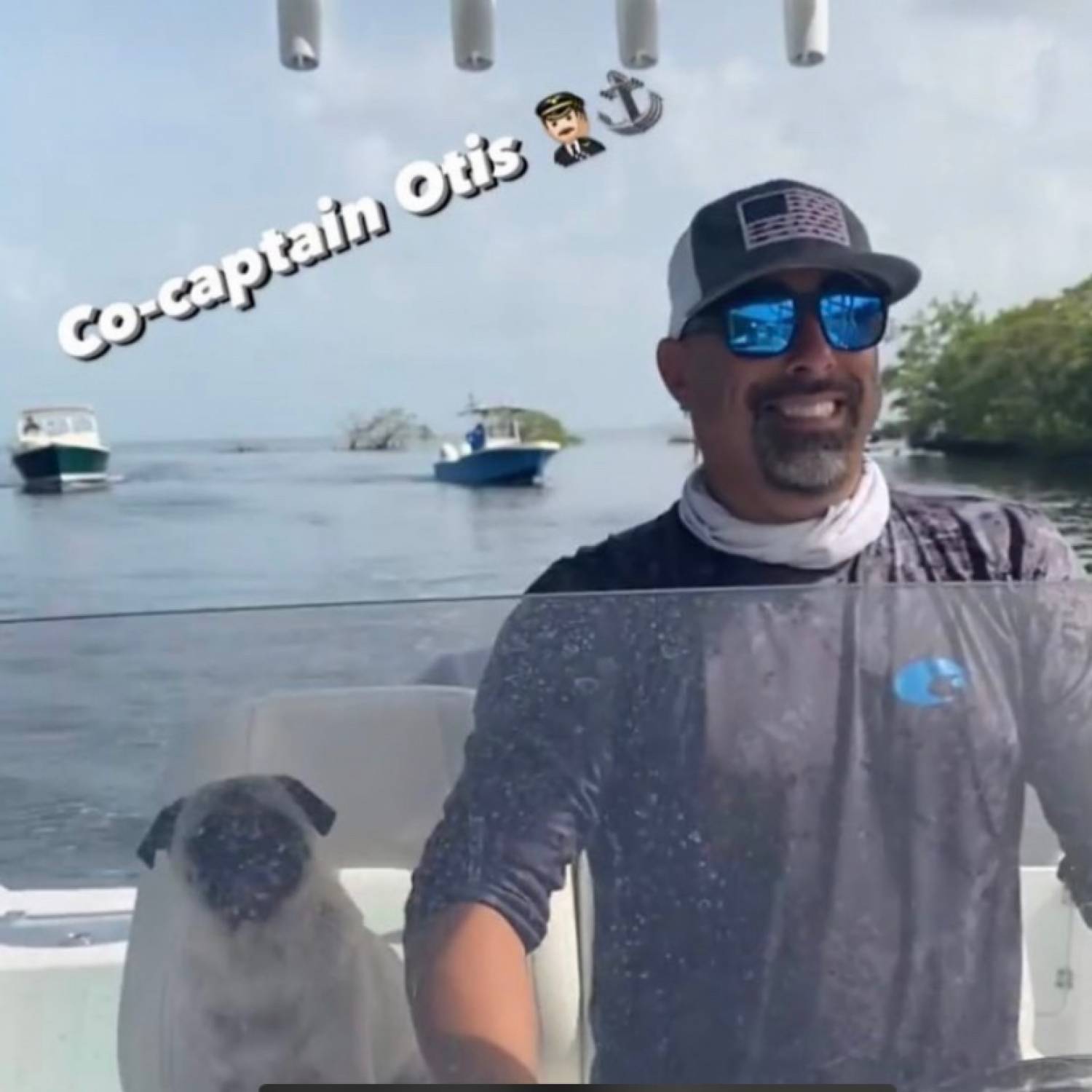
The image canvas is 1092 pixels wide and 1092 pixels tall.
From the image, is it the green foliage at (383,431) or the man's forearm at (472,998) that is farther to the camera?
the green foliage at (383,431)

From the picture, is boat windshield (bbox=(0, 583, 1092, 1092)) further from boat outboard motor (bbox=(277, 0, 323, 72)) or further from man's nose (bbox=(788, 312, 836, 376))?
boat outboard motor (bbox=(277, 0, 323, 72))

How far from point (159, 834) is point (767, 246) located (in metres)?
0.92

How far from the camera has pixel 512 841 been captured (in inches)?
49.1

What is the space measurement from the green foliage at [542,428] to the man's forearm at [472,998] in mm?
1053

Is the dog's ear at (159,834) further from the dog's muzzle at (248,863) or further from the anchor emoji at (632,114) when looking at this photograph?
the anchor emoji at (632,114)

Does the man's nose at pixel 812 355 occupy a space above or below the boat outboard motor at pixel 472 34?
below

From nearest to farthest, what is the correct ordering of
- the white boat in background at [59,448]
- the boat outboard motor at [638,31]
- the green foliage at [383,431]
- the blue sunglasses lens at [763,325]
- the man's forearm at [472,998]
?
the man's forearm at [472,998] < the blue sunglasses lens at [763,325] < the boat outboard motor at [638,31] < the white boat in background at [59,448] < the green foliage at [383,431]

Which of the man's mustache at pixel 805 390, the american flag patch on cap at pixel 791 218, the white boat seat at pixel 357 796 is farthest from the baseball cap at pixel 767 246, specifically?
the white boat seat at pixel 357 796

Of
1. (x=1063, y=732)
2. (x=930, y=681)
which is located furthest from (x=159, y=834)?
(x=1063, y=732)

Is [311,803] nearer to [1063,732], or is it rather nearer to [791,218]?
[1063,732]

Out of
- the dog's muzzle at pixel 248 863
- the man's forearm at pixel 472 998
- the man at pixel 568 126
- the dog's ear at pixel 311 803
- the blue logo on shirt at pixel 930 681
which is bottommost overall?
the man's forearm at pixel 472 998

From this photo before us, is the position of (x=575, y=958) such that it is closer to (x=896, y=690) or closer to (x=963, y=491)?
(x=896, y=690)

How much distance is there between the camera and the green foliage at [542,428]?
2.21 meters

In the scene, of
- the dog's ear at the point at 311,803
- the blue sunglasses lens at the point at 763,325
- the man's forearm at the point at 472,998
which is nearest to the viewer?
the man's forearm at the point at 472,998
